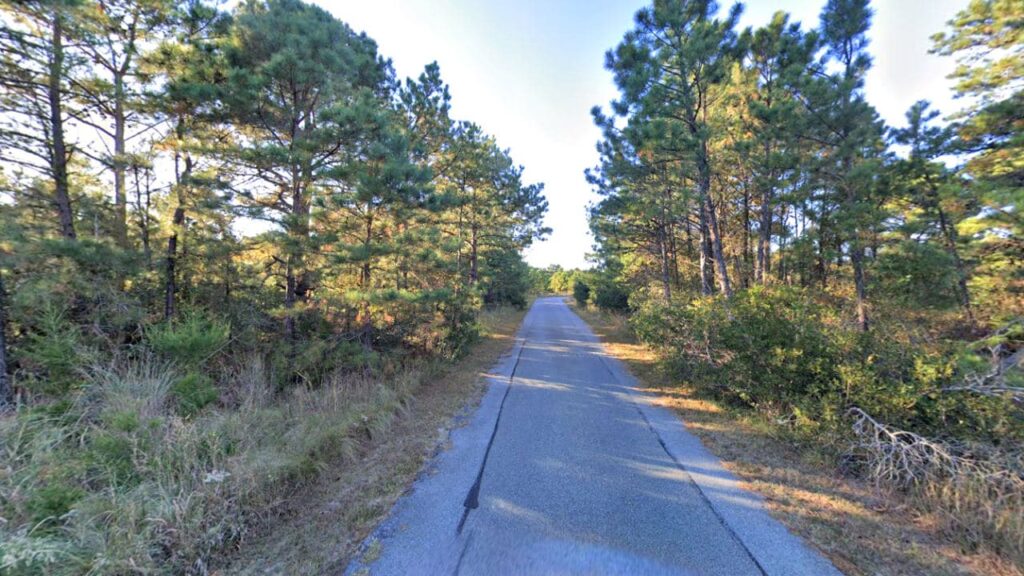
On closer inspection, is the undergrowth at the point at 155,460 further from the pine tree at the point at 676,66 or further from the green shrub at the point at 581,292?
the green shrub at the point at 581,292

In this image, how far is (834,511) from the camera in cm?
300

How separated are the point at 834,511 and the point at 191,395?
24.0 ft

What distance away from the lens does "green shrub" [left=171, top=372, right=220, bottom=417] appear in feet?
14.3

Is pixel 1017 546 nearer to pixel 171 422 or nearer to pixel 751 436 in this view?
pixel 751 436

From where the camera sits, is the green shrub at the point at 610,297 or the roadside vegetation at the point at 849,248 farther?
the green shrub at the point at 610,297

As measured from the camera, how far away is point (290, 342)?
7.12m

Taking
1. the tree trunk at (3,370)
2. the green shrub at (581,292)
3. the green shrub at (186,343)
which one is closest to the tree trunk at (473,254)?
the green shrub at (186,343)

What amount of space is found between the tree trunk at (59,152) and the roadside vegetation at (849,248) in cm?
978

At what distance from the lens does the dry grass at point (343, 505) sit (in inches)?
98.5

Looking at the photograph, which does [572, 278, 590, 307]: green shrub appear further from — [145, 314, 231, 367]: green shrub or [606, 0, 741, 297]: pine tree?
[145, 314, 231, 367]: green shrub

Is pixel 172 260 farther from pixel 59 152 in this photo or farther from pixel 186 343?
pixel 186 343

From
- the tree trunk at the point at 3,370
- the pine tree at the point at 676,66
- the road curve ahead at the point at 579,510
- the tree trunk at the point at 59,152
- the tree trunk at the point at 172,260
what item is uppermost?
the pine tree at the point at 676,66

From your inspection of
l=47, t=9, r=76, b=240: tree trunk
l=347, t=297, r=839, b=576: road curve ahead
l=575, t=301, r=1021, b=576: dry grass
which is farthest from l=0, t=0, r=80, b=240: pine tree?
→ l=575, t=301, r=1021, b=576: dry grass

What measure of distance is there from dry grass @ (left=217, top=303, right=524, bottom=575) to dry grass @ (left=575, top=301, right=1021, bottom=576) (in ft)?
11.9
